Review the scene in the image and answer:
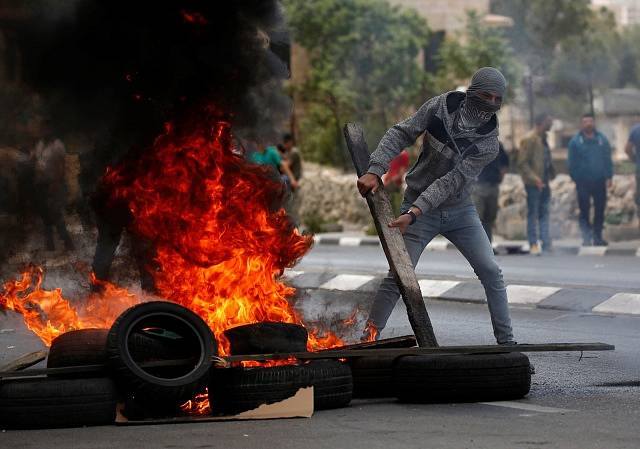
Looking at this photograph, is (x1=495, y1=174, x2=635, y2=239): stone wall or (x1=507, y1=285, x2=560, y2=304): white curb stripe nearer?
(x1=507, y1=285, x2=560, y2=304): white curb stripe

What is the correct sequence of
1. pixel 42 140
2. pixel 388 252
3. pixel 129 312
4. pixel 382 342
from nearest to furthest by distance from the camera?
1. pixel 129 312
2. pixel 382 342
3. pixel 388 252
4. pixel 42 140

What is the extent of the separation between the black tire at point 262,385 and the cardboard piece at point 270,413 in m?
0.02

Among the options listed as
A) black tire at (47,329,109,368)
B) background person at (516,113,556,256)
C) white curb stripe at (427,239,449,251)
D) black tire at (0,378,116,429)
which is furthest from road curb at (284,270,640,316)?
white curb stripe at (427,239,449,251)

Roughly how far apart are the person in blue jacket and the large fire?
13.0 metres

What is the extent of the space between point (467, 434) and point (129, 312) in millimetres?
1688

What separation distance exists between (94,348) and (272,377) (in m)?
0.87

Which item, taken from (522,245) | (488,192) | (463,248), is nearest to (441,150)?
(463,248)

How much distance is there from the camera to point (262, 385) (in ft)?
22.3

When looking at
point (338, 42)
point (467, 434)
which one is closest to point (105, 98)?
point (467, 434)

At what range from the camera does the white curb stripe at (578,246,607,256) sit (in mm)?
20750

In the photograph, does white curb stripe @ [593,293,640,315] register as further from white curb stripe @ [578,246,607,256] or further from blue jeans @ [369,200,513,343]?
white curb stripe @ [578,246,607,256]

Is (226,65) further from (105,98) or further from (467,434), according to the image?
(467,434)

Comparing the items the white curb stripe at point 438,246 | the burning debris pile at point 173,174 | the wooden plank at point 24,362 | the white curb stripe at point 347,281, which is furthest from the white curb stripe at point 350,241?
the wooden plank at point 24,362

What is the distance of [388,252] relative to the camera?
8070 mm
